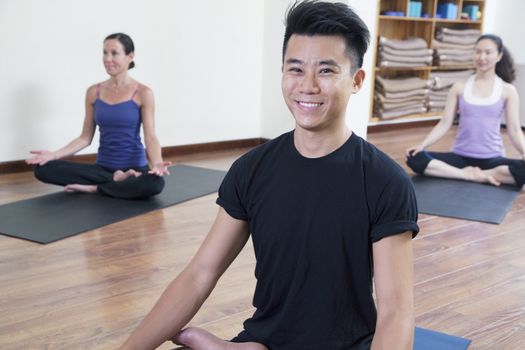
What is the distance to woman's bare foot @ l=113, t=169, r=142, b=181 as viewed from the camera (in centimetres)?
343

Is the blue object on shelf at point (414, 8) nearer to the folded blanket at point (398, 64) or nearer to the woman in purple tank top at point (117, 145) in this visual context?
the folded blanket at point (398, 64)

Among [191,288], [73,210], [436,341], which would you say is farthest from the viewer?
[73,210]

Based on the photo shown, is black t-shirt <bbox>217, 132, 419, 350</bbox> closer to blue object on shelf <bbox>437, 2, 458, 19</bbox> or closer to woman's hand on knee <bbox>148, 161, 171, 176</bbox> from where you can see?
woman's hand on knee <bbox>148, 161, 171, 176</bbox>

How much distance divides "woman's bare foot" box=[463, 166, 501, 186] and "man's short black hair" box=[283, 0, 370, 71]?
9.85 ft

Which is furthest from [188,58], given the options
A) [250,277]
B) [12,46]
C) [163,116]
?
[250,277]

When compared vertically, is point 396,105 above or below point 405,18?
below

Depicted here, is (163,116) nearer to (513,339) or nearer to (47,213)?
(47,213)

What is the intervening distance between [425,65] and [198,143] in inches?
108

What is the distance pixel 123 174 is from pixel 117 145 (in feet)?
0.55

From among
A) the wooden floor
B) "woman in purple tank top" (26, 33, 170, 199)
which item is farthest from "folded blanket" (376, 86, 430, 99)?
"woman in purple tank top" (26, 33, 170, 199)

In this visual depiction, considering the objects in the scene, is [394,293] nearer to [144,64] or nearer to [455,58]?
[144,64]

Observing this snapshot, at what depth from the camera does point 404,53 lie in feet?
20.3

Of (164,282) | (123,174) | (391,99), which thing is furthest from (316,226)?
(391,99)

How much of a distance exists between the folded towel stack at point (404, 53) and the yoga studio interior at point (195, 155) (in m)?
0.02
